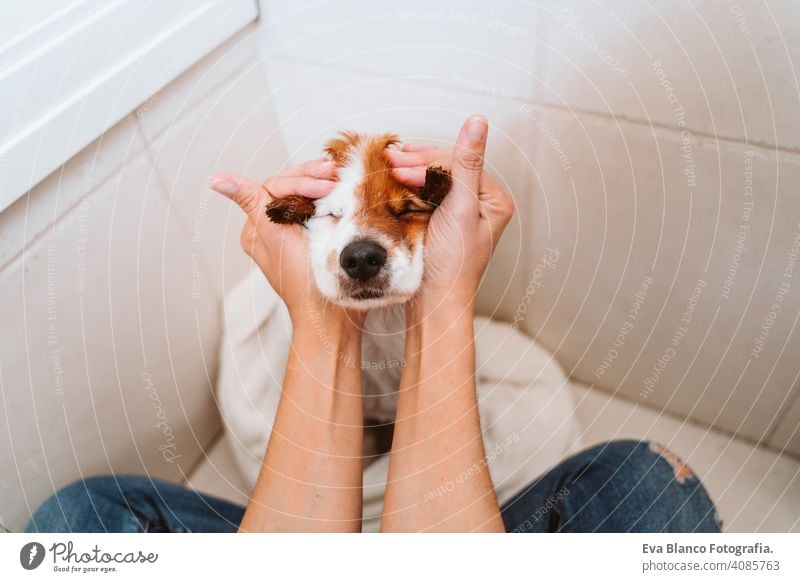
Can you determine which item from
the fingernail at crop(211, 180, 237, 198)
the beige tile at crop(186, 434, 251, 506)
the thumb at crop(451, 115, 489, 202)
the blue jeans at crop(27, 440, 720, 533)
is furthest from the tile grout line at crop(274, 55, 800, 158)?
the beige tile at crop(186, 434, 251, 506)

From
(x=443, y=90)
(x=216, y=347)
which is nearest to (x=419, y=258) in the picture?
(x=443, y=90)

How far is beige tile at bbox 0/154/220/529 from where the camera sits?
1.82 ft

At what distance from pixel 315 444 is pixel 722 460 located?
56cm

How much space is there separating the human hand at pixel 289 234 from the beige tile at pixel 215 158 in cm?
12

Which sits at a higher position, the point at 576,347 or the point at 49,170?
the point at 49,170

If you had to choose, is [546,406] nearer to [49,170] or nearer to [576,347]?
[576,347]

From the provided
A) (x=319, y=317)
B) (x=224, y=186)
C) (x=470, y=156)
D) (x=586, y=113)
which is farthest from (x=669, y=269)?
(x=224, y=186)

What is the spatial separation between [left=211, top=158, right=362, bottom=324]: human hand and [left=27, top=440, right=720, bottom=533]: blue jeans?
0.85 ft

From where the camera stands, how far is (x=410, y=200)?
1.85ft

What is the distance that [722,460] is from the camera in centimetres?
73

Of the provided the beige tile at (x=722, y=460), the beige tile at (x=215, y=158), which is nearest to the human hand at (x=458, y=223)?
the beige tile at (x=215, y=158)

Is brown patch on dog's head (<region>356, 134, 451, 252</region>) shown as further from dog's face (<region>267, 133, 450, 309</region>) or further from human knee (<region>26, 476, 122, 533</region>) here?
human knee (<region>26, 476, 122, 533</region>)

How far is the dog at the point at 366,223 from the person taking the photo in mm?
531
